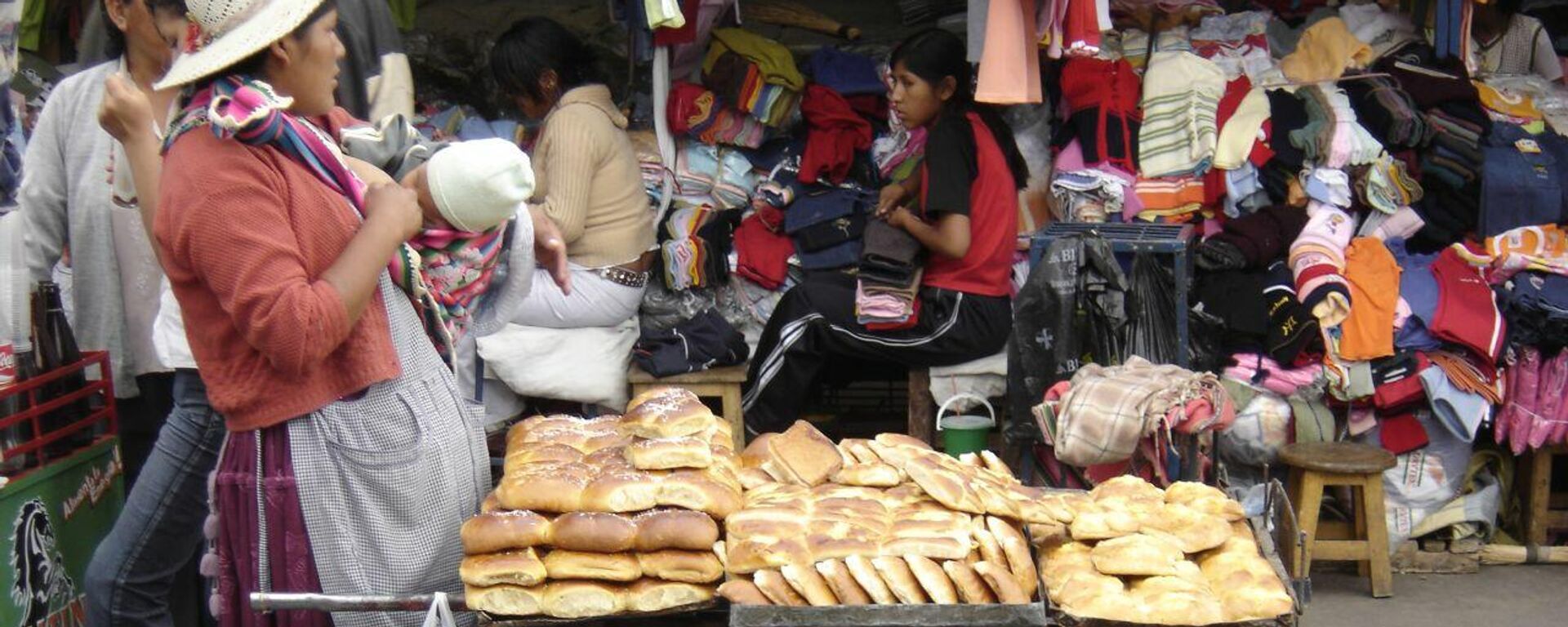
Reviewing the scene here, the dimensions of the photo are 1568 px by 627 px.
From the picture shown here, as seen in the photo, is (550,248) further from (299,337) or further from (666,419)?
(299,337)

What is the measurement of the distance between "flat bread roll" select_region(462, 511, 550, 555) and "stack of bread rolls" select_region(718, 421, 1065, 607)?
13.2 inches

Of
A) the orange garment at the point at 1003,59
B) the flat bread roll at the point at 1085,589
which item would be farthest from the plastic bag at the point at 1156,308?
the flat bread roll at the point at 1085,589

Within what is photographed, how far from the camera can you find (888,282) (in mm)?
5512

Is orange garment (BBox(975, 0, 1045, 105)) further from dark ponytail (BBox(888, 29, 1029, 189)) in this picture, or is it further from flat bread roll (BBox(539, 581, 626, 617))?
flat bread roll (BBox(539, 581, 626, 617))

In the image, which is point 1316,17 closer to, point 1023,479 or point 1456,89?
point 1456,89

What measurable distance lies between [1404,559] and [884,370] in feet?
6.81

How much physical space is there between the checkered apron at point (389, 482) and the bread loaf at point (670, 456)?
35cm

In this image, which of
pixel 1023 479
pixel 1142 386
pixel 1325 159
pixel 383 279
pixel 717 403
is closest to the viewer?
pixel 383 279

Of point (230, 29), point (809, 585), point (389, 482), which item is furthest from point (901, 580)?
point (230, 29)

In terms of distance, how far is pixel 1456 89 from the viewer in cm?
562

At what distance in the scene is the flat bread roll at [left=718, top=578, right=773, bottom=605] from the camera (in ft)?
8.30

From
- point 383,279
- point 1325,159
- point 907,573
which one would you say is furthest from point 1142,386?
point 383,279

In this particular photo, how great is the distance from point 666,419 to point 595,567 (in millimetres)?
431

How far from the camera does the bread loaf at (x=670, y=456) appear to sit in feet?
9.35
